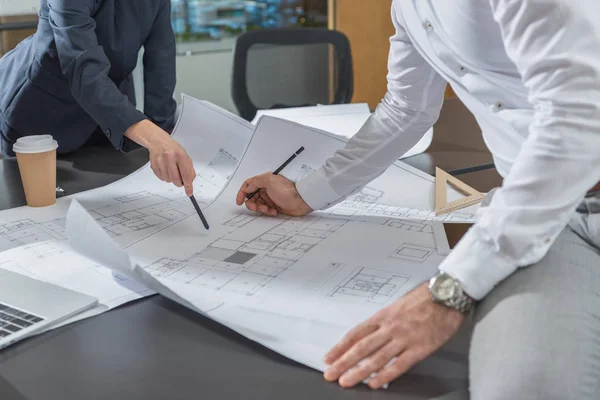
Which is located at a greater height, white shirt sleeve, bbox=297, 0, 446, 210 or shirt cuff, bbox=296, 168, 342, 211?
white shirt sleeve, bbox=297, 0, 446, 210

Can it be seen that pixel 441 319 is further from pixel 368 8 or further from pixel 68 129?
pixel 368 8

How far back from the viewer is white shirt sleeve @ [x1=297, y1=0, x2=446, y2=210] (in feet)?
3.97

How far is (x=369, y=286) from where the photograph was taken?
0.87m

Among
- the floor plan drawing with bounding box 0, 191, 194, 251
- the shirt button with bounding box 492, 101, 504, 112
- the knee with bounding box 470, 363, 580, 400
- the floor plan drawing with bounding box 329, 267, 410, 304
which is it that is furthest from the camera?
the floor plan drawing with bounding box 0, 191, 194, 251

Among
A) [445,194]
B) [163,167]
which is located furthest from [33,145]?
[445,194]

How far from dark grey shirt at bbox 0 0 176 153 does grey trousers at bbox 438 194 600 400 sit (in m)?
0.82

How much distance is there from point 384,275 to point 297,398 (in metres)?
0.29

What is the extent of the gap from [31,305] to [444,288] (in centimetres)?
51

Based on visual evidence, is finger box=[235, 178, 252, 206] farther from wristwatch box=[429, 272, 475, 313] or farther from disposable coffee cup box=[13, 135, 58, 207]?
wristwatch box=[429, 272, 475, 313]

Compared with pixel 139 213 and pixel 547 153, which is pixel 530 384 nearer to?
pixel 547 153

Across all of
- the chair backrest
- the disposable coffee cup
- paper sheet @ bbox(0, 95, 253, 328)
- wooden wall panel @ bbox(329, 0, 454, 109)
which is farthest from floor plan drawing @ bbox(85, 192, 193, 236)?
wooden wall panel @ bbox(329, 0, 454, 109)

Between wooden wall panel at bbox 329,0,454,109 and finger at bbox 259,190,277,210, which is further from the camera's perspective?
wooden wall panel at bbox 329,0,454,109

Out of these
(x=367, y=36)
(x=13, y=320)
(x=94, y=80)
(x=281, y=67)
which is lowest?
(x=367, y=36)

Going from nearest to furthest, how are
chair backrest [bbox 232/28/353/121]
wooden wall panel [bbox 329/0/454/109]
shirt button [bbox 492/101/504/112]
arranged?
shirt button [bbox 492/101/504/112] < chair backrest [bbox 232/28/353/121] < wooden wall panel [bbox 329/0/454/109]
